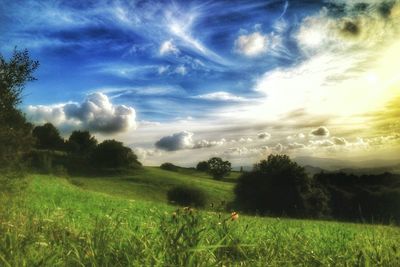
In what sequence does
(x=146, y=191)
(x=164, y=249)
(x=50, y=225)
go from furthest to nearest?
(x=146, y=191) → (x=50, y=225) → (x=164, y=249)

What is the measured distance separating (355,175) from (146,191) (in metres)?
30.1

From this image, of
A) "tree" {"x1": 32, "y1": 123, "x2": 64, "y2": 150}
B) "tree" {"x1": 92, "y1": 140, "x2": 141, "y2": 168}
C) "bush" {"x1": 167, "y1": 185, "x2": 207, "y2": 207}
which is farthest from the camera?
"tree" {"x1": 32, "y1": 123, "x2": 64, "y2": 150}

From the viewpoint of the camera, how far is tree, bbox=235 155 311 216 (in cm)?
6325

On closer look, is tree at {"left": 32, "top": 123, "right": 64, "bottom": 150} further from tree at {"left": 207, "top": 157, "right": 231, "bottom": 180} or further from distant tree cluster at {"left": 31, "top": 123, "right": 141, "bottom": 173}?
tree at {"left": 207, "top": 157, "right": 231, "bottom": 180}

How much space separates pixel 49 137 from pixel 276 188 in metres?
53.8

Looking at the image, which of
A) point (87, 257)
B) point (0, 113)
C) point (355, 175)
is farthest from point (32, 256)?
point (355, 175)

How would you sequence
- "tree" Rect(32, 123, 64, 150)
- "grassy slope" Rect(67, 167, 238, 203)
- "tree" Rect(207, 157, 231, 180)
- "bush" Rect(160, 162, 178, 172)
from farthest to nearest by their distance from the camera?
"tree" Rect(207, 157, 231, 180) → "bush" Rect(160, 162, 178, 172) → "tree" Rect(32, 123, 64, 150) → "grassy slope" Rect(67, 167, 238, 203)

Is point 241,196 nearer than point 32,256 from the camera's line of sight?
No

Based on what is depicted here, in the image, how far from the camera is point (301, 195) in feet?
206

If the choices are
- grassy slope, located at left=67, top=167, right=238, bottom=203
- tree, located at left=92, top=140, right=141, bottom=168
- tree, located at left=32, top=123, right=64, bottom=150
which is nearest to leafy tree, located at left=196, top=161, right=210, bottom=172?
tree, located at left=92, top=140, right=141, bottom=168

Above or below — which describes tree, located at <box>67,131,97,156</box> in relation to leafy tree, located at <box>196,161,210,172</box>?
above

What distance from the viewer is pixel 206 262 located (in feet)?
17.2

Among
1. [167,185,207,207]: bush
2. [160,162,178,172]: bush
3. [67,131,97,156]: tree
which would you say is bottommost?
[167,185,207,207]: bush

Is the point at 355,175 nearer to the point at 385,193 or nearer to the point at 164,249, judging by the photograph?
the point at 385,193
